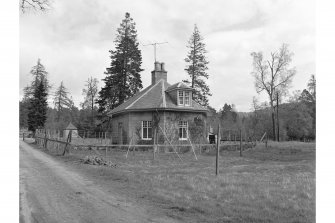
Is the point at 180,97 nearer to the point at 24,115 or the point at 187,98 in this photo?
the point at 187,98

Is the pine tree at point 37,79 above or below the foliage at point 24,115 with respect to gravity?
above

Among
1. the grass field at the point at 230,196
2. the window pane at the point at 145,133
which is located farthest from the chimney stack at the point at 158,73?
the grass field at the point at 230,196

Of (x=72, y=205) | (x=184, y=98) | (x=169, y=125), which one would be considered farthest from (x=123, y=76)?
(x=72, y=205)

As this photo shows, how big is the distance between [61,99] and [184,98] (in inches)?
650

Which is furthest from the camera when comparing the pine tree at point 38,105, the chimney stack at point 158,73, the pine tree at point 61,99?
the chimney stack at point 158,73

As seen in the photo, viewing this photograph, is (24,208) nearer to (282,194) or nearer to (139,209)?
(139,209)

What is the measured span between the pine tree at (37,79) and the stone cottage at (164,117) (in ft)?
51.5

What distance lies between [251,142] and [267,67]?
1790 centimetres

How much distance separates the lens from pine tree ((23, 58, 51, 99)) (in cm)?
376

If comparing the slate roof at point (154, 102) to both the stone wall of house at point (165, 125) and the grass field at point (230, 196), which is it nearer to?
the stone wall of house at point (165, 125)

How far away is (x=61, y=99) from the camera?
14.6 ft

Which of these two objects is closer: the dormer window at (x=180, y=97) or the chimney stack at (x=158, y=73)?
the dormer window at (x=180, y=97)

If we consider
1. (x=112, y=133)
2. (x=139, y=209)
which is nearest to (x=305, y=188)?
(x=139, y=209)

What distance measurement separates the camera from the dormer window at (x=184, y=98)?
20656 millimetres
